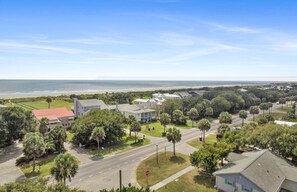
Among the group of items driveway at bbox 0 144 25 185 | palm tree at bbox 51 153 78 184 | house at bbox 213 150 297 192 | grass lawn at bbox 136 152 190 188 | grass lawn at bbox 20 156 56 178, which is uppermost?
palm tree at bbox 51 153 78 184

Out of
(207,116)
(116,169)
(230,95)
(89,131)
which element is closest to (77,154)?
(89,131)

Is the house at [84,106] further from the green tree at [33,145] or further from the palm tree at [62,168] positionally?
the palm tree at [62,168]

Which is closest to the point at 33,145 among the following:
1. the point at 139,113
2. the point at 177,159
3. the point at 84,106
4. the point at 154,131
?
the point at 177,159

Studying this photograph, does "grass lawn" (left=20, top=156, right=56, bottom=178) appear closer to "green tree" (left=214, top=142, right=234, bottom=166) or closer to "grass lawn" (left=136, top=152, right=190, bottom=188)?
"grass lawn" (left=136, top=152, right=190, bottom=188)

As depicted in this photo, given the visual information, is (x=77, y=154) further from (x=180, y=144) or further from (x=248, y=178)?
(x=248, y=178)

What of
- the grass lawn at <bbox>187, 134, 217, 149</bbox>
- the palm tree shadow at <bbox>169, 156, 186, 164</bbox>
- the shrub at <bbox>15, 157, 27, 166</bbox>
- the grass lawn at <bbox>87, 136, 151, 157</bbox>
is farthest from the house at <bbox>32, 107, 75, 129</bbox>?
the palm tree shadow at <bbox>169, 156, 186, 164</bbox>

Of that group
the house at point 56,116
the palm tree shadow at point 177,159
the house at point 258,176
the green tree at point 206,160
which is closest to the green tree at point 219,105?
the palm tree shadow at point 177,159

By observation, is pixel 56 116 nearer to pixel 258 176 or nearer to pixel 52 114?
pixel 52 114
